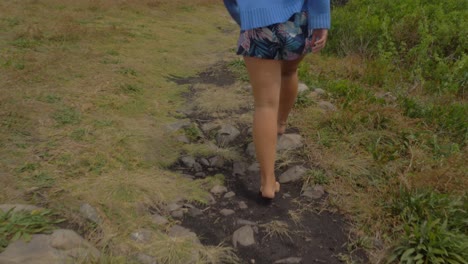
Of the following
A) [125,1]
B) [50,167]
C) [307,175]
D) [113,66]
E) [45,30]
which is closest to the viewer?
[50,167]

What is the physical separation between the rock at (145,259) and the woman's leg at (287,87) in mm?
1442

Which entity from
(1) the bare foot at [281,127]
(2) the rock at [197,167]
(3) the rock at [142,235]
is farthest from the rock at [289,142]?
(3) the rock at [142,235]

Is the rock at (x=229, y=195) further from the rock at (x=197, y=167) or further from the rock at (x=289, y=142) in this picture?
the rock at (x=289, y=142)

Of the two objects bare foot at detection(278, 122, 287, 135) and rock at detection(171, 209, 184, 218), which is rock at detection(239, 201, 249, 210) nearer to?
rock at detection(171, 209, 184, 218)

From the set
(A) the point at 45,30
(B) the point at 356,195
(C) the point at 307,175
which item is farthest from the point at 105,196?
(A) the point at 45,30

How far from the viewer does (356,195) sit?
241 cm

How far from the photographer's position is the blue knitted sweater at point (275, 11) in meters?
2.02

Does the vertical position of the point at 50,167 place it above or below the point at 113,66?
above

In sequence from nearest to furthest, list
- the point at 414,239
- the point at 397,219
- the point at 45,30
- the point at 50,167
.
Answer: the point at 414,239
the point at 397,219
the point at 50,167
the point at 45,30

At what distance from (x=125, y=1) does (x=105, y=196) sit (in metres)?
8.92

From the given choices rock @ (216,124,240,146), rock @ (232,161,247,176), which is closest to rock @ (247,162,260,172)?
rock @ (232,161,247,176)

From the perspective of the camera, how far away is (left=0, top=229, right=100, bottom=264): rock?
1.67 meters

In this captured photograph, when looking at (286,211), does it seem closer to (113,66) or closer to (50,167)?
(50,167)

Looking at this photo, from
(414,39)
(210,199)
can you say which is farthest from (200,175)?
(414,39)
